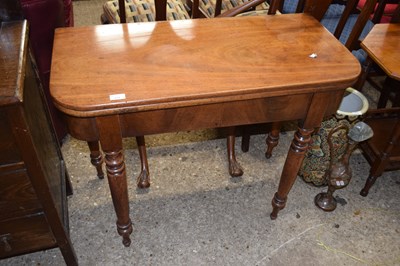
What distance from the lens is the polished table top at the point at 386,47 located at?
135cm

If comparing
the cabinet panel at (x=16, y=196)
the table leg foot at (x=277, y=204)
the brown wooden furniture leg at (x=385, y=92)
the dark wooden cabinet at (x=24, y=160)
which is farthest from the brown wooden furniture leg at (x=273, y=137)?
the cabinet panel at (x=16, y=196)

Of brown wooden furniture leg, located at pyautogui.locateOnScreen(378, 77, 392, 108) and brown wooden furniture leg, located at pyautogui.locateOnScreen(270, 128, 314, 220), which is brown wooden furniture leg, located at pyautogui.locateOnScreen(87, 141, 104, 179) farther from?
brown wooden furniture leg, located at pyautogui.locateOnScreen(378, 77, 392, 108)

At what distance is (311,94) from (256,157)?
82 centimetres

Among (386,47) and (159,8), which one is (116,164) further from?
(386,47)

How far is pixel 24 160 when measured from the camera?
3.11 ft

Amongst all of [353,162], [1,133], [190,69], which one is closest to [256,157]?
[353,162]

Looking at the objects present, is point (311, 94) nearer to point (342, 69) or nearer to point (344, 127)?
point (342, 69)

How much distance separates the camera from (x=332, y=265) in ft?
4.68

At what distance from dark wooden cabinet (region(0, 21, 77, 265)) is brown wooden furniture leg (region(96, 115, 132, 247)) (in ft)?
0.58

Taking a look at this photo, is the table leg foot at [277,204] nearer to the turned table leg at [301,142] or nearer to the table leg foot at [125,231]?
the turned table leg at [301,142]

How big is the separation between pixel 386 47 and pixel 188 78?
924mm

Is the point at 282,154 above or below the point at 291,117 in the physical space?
below

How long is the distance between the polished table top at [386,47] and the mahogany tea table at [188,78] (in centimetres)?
29

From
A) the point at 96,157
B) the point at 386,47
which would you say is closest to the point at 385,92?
the point at 386,47
